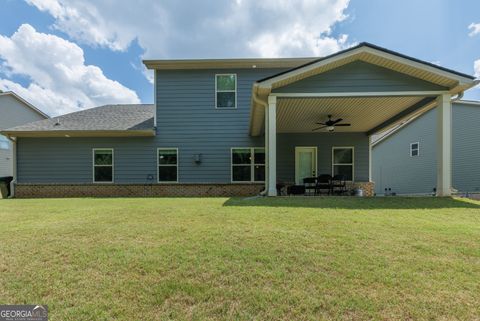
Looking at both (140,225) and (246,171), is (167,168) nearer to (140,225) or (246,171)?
(246,171)

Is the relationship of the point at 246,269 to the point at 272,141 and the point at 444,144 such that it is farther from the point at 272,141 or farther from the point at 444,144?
the point at 444,144

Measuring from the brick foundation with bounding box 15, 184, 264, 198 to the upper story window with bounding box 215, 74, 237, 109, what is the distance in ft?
11.7

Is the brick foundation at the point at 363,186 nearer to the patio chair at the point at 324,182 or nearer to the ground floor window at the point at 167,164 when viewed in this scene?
the patio chair at the point at 324,182

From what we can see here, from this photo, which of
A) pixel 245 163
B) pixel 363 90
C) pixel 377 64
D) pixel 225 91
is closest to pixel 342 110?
pixel 363 90

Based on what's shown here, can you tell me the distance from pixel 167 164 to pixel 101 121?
11.9ft

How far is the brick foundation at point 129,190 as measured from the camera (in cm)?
1039

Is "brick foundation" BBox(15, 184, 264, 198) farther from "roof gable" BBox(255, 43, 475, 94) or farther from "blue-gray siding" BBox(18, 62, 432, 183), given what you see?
"roof gable" BBox(255, 43, 475, 94)

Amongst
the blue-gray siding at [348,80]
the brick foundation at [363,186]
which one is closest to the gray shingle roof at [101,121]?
the blue-gray siding at [348,80]

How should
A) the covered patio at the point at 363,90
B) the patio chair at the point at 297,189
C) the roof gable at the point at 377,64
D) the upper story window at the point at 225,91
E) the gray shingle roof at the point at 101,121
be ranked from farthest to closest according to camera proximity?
the upper story window at the point at 225,91 < the gray shingle roof at the point at 101,121 < the patio chair at the point at 297,189 < the covered patio at the point at 363,90 < the roof gable at the point at 377,64

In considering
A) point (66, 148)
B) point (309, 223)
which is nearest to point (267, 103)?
point (309, 223)

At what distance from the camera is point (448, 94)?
262 inches

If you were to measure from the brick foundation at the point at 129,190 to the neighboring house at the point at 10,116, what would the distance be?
798cm

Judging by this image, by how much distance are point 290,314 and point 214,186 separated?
8.67 meters

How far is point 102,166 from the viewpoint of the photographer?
10703 mm
